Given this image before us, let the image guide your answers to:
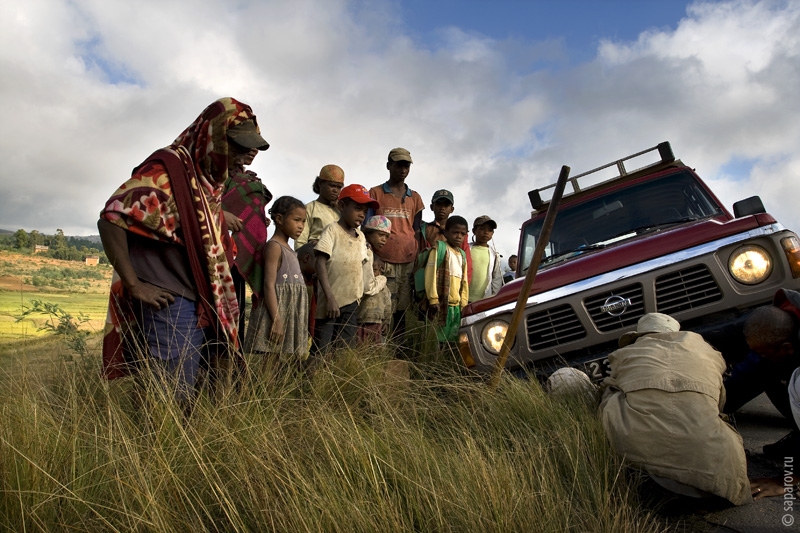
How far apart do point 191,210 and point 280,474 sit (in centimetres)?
129

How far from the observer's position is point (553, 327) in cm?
388

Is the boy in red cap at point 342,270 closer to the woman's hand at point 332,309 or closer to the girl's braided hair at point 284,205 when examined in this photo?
the woman's hand at point 332,309

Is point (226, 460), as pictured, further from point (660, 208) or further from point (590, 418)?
point (660, 208)

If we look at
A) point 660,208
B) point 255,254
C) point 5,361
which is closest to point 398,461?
point 255,254

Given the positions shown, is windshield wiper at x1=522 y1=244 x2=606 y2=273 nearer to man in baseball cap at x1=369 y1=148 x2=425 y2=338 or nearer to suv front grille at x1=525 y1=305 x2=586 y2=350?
suv front grille at x1=525 y1=305 x2=586 y2=350

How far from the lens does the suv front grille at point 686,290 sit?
356 centimetres

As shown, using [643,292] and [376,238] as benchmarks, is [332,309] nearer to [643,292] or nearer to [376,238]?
[376,238]

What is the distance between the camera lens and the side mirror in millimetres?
4184

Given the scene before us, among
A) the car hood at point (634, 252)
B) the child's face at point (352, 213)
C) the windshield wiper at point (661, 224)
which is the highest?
the child's face at point (352, 213)

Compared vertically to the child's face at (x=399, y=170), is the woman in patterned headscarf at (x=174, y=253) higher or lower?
lower

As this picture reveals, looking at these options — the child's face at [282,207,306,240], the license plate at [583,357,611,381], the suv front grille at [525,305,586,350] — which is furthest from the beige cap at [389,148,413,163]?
the license plate at [583,357,611,381]

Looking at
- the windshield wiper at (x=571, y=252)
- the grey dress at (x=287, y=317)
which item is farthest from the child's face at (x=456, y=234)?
the grey dress at (x=287, y=317)

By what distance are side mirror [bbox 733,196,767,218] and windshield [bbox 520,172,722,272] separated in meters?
0.31

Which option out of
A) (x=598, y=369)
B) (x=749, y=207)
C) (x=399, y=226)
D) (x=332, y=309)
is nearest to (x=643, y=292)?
(x=598, y=369)
